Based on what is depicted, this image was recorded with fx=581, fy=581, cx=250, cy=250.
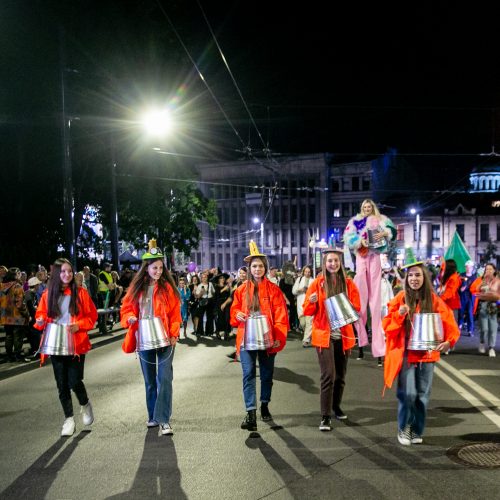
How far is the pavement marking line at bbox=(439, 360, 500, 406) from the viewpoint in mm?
7518

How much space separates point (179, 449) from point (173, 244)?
3209 centimetres

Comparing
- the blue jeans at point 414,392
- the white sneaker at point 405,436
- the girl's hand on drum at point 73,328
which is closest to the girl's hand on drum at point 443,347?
the blue jeans at point 414,392

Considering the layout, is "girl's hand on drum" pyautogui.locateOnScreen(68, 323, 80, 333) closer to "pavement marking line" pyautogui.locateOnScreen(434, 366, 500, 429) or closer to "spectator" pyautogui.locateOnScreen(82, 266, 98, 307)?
"pavement marking line" pyautogui.locateOnScreen(434, 366, 500, 429)

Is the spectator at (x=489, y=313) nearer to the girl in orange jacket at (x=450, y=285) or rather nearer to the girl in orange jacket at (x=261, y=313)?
the girl in orange jacket at (x=450, y=285)

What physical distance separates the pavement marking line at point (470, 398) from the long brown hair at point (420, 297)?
1.71 metres

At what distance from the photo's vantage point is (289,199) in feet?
272

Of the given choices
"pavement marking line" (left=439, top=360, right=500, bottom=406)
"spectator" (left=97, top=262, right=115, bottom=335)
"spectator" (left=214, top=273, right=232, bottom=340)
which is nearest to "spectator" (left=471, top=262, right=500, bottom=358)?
"pavement marking line" (left=439, top=360, right=500, bottom=406)

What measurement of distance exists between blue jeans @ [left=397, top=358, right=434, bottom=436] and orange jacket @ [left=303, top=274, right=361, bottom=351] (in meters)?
0.85

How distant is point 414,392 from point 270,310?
1.79 m

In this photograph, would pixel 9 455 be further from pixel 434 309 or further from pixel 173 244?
pixel 173 244

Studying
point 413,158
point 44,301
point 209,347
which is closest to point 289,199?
point 413,158

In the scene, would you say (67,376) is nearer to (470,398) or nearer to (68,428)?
(68,428)

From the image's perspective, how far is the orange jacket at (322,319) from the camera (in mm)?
6242

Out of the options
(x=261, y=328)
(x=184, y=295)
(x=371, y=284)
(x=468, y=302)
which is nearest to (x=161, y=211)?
(x=184, y=295)
